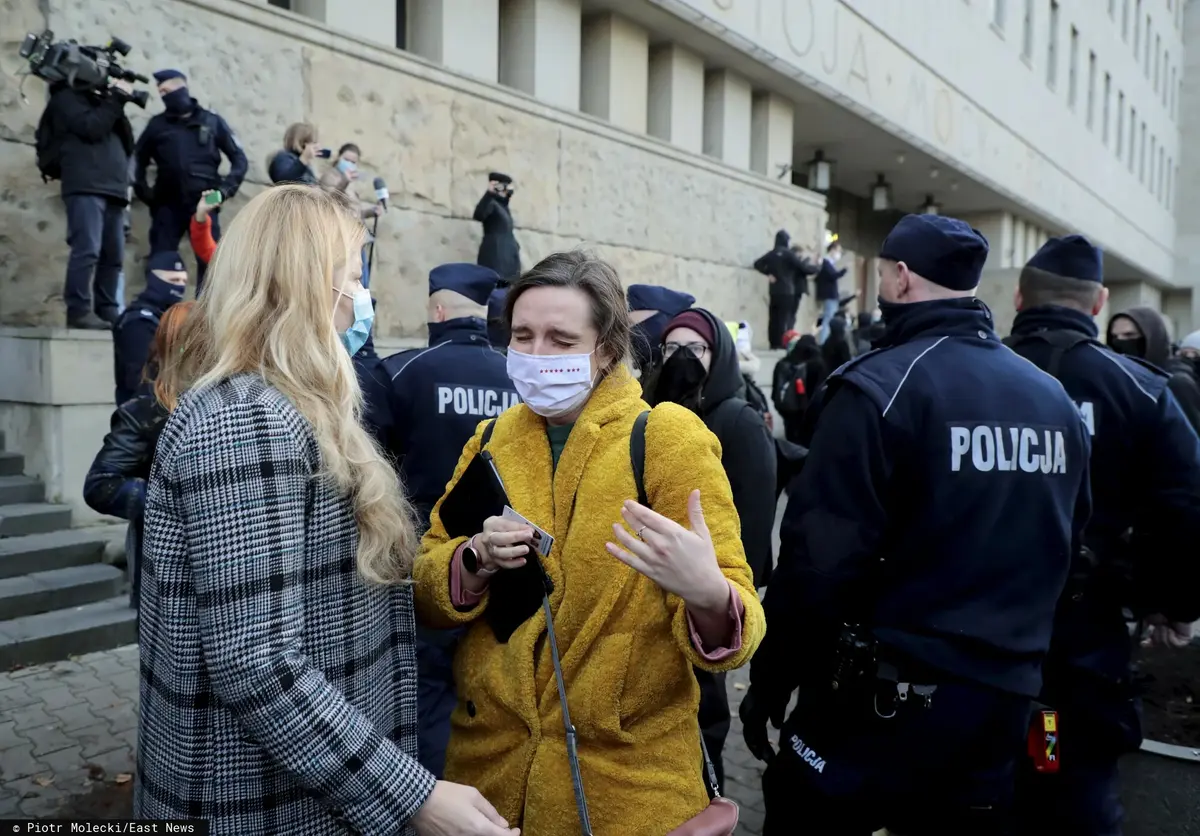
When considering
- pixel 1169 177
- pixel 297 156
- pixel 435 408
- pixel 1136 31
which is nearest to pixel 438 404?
pixel 435 408

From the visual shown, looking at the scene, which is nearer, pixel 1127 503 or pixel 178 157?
pixel 1127 503

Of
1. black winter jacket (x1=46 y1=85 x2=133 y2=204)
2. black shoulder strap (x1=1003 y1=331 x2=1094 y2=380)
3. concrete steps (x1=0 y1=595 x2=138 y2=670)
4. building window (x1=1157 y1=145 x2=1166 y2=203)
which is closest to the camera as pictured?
black shoulder strap (x1=1003 y1=331 x2=1094 y2=380)

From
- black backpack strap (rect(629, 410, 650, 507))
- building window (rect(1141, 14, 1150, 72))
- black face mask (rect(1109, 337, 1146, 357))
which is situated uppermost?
building window (rect(1141, 14, 1150, 72))

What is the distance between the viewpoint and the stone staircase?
4.63 metres

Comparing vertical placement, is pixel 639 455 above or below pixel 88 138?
below

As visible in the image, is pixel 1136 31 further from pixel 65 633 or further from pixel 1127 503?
pixel 65 633

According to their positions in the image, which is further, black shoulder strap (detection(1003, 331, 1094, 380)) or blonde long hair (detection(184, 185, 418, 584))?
black shoulder strap (detection(1003, 331, 1094, 380))

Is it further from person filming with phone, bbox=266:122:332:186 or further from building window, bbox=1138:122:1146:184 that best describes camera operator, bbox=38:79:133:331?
building window, bbox=1138:122:1146:184

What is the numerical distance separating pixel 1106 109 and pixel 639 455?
33.8 meters

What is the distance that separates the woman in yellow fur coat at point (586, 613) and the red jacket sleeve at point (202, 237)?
5.88 meters

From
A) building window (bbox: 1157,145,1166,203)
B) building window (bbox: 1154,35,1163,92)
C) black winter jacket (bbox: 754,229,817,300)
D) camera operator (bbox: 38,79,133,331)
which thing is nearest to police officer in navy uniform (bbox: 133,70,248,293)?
camera operator (bbox: 38,79,133,331)

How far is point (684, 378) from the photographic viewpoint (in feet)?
11.2

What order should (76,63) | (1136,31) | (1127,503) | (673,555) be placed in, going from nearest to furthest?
(673,555) < (1127,503) < (76,63) < (1136,31)

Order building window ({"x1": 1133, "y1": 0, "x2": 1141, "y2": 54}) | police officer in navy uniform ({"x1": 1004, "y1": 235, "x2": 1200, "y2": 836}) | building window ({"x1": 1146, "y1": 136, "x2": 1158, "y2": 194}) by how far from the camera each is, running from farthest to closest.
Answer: building window ({"x1": 1146, "y1": 136, "x2": 1158, "y2": 194}), building window ({"x1": 1133, "y1": 0, "x2": 1141, "y2": 54}), police officer in navy uniform ({"x1": 1004, "y1": 235, "x2": 1200, "y2": 836})
